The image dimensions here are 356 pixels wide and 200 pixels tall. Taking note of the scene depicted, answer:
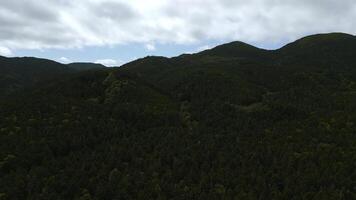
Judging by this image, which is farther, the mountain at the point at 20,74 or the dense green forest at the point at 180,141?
the mountain at the point at 20,74

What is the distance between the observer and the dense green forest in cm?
3075

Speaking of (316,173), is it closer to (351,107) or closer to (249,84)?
(351,107)

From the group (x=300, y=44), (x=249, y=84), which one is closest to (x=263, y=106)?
(x=249, y=84)

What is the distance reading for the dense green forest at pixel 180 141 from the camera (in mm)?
30750

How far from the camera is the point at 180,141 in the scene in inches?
1678

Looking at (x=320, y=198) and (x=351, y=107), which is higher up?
(x=351, y=107)

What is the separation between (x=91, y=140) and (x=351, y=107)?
35942 mm

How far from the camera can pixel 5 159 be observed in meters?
35.7

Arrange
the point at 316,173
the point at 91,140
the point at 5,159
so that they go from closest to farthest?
the point at 316,173 → the point at 5,159 → the point at 91,140

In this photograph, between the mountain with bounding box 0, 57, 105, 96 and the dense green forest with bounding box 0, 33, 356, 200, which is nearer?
the dense green forest with bounding box 0, 33, 356, 200

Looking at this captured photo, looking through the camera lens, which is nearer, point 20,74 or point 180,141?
point 180,141

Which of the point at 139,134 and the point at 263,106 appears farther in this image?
the point at 263,106

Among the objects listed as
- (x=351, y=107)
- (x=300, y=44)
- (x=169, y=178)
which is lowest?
(x=169, y=178)

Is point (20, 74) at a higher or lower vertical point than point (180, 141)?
higher
